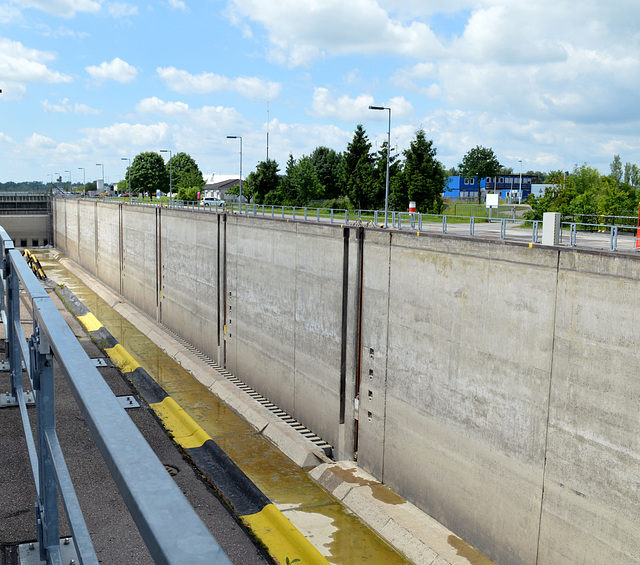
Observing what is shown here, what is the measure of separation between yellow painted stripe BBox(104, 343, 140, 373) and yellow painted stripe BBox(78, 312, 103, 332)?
566cm

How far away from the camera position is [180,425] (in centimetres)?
2241

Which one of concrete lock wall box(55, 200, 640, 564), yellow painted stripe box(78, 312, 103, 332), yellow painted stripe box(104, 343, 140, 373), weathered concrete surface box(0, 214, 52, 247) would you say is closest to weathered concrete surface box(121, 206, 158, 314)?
yellow painted stripe box(78, 312, 103, 332)

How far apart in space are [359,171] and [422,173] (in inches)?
443

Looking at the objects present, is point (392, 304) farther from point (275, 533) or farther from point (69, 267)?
point (69, 267)

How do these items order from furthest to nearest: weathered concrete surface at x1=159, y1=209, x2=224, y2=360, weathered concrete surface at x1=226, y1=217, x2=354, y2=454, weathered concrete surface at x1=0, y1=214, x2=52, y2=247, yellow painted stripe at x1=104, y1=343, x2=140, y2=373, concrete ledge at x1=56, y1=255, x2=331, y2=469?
weathered concrete surface at x1=0, y1=214, x2=52, y2=247
weathered concrete surface at x1=159, y1=209, x2=224, y2=360
yellow painted stripe at x1=104, y1=343, x2=140, y2=373
weathered concrete surface at x1=226, y1=217, x2=354, y2=454
concrete ledge at x1=56, y1=255, x2=331, y2=469

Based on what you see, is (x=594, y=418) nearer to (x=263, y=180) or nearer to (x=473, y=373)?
(x=473, y=373)

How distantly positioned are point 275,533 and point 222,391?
11577 millimetres

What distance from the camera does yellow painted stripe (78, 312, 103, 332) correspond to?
128ft

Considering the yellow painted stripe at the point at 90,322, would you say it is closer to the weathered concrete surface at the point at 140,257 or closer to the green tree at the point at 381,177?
the weathered concrete surface at the point at 140,257

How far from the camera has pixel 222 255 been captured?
1208 inches

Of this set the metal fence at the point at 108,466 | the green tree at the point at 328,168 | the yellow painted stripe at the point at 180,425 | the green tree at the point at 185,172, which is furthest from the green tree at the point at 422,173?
the green tree at the point at 185,172

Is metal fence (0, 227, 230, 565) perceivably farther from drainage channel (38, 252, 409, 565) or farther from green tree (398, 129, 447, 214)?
green tree (398, 129, 447, 214)

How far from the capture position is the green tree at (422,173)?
5462 centimetres

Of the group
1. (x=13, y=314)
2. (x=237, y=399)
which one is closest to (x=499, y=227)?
(x=237, y=399)
